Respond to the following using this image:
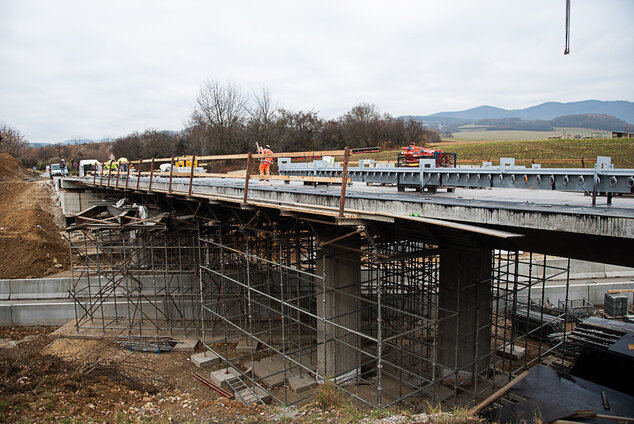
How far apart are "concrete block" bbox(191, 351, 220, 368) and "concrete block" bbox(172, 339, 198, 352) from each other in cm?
84

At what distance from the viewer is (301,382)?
1280 centimetres

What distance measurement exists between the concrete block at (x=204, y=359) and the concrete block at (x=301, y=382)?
349 centimetres

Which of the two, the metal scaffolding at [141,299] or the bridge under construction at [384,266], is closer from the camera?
the bridge under construction at [384,266]

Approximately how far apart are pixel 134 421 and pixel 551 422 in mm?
7736

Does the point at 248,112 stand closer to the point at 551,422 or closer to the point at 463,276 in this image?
the point at 463,276

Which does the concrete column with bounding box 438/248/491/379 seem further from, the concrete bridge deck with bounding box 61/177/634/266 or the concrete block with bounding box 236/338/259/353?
the concrete block with bounding box 236/338/259/353

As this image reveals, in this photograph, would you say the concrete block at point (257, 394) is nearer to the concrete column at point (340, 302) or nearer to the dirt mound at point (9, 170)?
the concrete column at point (340, 302)

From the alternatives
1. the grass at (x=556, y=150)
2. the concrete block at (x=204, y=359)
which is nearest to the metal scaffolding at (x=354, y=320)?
the concrete block at (x=204, y=359)

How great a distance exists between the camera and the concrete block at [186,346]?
16.3 metres

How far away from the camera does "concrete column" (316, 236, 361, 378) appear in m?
11.4

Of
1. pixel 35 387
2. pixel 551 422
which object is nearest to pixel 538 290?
pixel 551 422

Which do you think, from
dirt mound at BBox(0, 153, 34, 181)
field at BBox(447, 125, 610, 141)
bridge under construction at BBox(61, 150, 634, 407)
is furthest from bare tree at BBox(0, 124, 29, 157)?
field at BBox(447, 125, 610, 141)

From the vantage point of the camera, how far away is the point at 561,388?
A: 8.69 meters

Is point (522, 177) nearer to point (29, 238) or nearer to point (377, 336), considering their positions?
point (377, 336)
